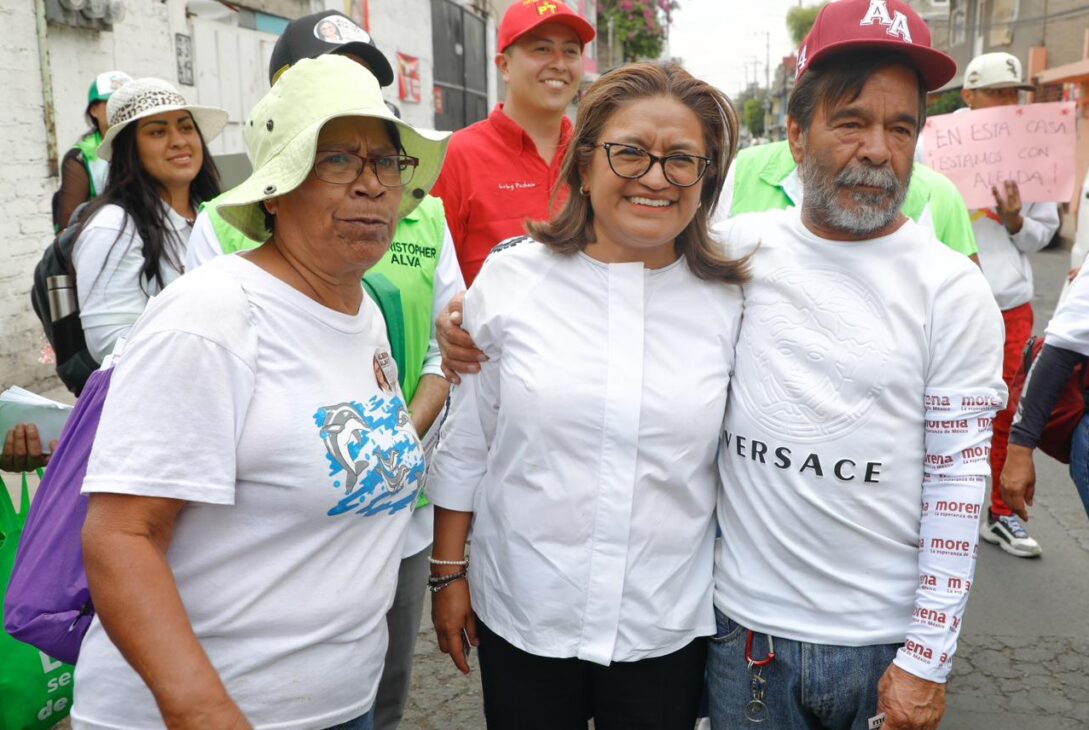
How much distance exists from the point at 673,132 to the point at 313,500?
104 cm

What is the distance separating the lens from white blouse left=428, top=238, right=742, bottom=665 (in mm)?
1984

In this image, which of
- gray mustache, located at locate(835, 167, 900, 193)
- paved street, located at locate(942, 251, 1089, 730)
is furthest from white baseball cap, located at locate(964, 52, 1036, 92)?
gray mustache, located at locate(835, 167, 900, 193)

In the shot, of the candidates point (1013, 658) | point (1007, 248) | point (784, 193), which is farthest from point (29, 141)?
point (1013, 658)

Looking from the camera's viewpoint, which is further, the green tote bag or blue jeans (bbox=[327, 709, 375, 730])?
the green tote bag

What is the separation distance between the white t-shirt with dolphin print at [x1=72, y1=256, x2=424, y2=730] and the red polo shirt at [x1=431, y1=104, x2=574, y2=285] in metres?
1.96

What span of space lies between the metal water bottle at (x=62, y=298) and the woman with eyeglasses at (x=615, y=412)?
5.41 feet

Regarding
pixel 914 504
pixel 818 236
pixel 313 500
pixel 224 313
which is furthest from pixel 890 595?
pixel 224 313

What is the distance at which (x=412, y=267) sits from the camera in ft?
8.74

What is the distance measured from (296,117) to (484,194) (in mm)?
2017

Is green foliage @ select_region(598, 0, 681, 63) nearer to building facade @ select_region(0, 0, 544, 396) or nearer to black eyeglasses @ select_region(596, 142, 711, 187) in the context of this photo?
building facade @ select_region(0, 0, 544, 396)

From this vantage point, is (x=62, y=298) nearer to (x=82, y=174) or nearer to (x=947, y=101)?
(x=82, y=174)

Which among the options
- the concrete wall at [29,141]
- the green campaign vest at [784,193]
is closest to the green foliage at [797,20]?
the concrete wall at [29,141]

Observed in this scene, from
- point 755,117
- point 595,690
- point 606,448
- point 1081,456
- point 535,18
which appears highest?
point 755,117

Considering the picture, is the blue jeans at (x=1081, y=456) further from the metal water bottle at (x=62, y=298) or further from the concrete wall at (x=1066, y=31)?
the concrete wall at (x=1066, y=31)
